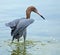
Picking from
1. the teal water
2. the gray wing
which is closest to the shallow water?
the teal water

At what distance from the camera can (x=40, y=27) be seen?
10.5 metres

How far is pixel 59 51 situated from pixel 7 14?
15.4ft

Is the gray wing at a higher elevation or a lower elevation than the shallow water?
higher

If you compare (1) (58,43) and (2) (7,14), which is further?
(2) (7,14)

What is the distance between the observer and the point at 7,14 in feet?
39.8

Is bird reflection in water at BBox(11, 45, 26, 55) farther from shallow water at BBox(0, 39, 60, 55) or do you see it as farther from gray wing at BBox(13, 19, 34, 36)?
gray wing at BBox(13, 19, 34, 36)

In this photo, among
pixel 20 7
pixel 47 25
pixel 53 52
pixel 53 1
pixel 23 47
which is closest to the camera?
pixel 53 52

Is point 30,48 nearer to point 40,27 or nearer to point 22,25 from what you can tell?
point 22,25

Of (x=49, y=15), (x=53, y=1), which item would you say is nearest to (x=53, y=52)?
(x=49, y=15)

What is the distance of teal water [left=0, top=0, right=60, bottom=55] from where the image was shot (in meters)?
8.03

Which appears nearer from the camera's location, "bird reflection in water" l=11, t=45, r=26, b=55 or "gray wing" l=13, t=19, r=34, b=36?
Result: "bird reflection in water" l=11, t=45, r=26, b=55

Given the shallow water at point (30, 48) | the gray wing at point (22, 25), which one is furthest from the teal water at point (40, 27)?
the gray wing at point (22, 25)

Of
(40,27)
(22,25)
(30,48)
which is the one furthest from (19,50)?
(40,27)

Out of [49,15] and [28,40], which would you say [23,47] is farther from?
[49,15]
